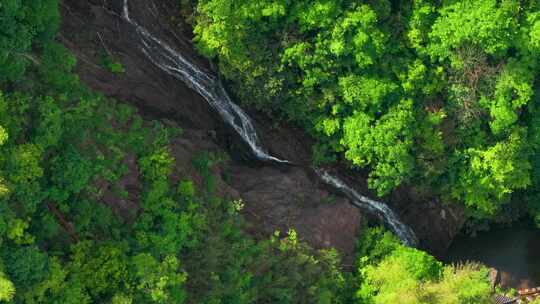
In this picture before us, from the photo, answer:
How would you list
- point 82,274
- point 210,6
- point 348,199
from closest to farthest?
1. point 82,274
2. point 210,6
3. point 348,199

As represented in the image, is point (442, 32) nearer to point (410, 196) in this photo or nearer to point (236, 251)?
point (410, 196)

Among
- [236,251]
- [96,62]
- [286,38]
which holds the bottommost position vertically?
[236,251]

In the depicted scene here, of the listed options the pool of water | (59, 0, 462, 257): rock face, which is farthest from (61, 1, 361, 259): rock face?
the pool of water

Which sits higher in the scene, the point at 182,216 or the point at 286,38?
the point at 286,38

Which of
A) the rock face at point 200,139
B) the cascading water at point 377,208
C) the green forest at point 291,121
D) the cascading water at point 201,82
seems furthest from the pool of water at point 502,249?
the cascading water at point 201,82

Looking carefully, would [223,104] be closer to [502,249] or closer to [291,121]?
[291,121]

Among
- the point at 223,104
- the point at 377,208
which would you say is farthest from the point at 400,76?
the point at 223,104

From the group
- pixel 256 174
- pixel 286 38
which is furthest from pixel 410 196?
pixel 286 38
